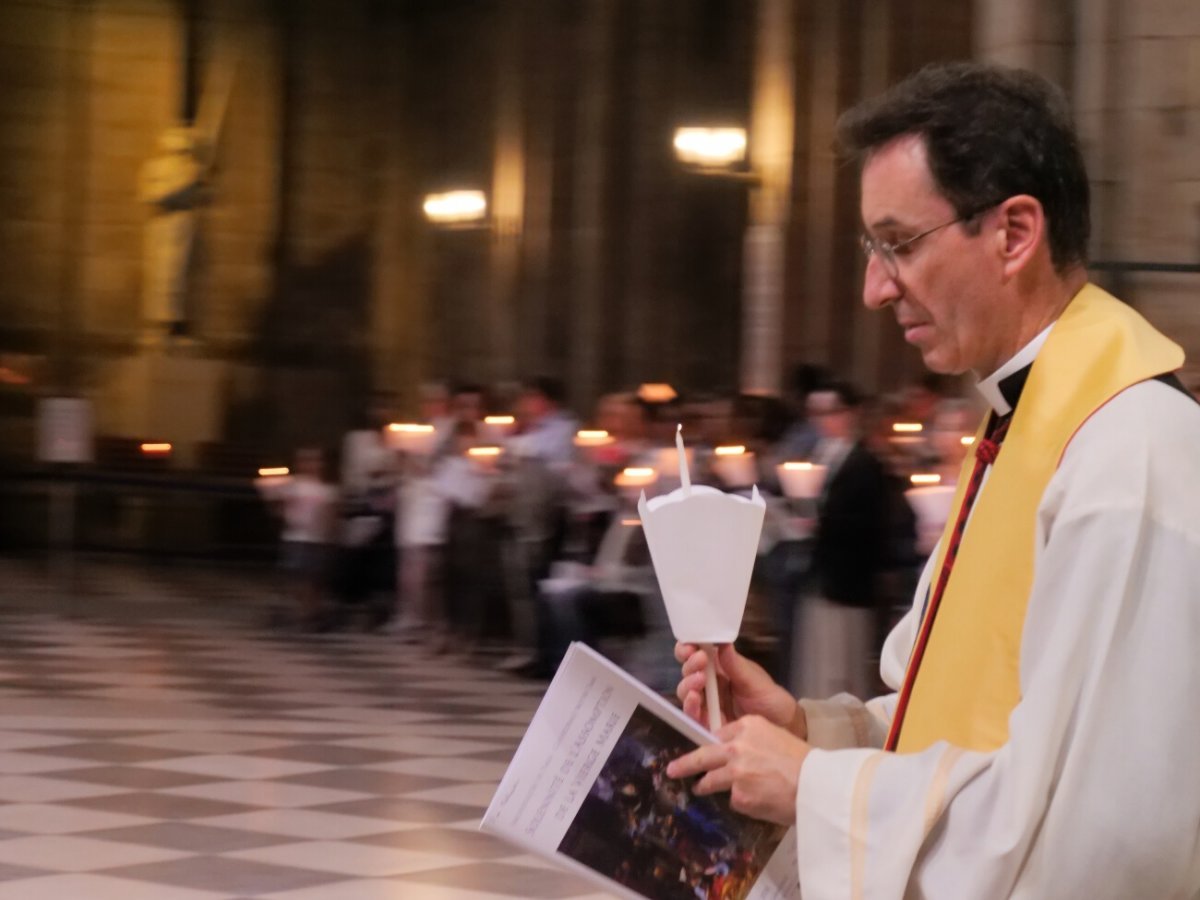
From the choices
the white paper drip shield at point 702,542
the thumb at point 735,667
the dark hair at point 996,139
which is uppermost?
the dark hair at point 996,139

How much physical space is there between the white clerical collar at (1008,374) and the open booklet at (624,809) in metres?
0.51

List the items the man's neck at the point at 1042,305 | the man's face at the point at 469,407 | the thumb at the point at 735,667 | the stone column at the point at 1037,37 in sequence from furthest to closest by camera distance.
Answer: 1. the man's face at the point at 469,407
2. the stone column at the point at 1037,37
3. the thumb at the point at 735,667
4. the man's neck at the point at 1042,305

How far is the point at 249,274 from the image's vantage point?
2592 cm

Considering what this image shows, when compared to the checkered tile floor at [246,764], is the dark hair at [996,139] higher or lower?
higher

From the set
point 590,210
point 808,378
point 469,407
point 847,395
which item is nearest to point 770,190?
point 590,210

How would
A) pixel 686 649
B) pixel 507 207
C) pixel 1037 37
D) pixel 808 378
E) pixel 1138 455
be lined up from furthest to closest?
1. pixel 507 207
2. pixel 808 378
3. pixel 1037 37
4. pixel 686 649
5. pixel 1138 455

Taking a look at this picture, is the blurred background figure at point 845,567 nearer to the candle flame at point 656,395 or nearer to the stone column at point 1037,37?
the stone column at point 1037,37

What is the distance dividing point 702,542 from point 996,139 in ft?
1.79

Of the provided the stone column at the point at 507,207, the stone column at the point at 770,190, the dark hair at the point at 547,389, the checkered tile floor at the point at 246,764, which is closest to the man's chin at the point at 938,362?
the checkered tile floor at the point at 246,764

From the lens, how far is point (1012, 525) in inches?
91.3

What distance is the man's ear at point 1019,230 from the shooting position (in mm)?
2350

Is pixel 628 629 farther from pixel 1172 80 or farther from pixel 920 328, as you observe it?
pixel 920 328

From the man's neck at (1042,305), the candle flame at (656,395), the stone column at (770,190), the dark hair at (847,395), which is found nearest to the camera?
the man's neck at (1042,305)

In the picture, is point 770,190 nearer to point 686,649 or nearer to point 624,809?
point 686,649
